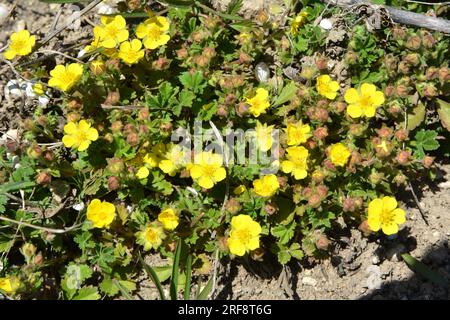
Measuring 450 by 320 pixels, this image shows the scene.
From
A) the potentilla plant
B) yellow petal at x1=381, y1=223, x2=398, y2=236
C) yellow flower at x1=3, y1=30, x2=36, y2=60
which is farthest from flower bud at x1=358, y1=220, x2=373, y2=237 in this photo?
yellow flower at x1=3, y1=30, x2=36, y2=60

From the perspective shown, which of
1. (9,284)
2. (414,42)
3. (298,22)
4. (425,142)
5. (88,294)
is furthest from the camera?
(298,22)

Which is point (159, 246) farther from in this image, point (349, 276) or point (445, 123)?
point (445, 123)

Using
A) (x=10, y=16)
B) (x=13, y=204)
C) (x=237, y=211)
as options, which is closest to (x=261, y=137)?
(x=237, y=211)

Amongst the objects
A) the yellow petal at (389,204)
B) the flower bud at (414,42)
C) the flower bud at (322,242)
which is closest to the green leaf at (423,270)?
the yellow petal at (389,204)

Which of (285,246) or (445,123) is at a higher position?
(445,123)

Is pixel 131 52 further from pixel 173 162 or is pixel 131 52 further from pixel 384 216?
pixel 384 216

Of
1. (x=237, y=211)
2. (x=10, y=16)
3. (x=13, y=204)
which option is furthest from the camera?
(x=10, y=16)

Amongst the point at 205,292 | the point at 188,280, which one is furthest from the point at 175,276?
the point at 205,292
